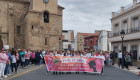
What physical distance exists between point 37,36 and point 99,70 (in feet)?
82.7

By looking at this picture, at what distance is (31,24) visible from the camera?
35.4 meters

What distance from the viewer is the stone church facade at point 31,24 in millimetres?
35500

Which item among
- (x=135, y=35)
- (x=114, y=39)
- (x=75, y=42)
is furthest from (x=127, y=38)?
(x=75, y=42)

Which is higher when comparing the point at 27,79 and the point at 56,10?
the point at 56,10

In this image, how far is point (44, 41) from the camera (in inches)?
1443

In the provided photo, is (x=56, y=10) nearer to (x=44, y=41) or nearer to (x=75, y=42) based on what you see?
(x=44, y=41)

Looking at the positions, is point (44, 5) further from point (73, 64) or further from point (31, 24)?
point (73, 64)

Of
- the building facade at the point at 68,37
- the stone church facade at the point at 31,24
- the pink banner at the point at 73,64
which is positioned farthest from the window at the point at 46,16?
the building facade at the point at 68,37

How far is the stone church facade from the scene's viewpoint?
116 ft

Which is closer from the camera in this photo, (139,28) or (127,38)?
(139,28)

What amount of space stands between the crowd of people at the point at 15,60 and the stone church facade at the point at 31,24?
14.8 m

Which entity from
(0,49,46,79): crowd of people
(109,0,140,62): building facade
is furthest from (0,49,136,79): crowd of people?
(109,0,140,62): building facade

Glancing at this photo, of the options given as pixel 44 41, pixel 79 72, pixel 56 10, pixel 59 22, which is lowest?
pixel 79 72

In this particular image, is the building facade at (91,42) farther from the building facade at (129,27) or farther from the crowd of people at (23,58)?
the crowd of people at (23,58)
